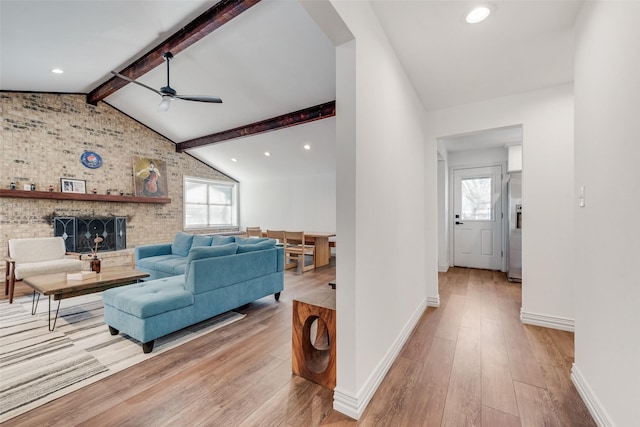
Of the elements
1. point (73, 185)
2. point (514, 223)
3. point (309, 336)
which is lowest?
point (309, 336)

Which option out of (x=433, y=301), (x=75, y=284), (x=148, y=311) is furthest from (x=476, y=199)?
(x=75, y=284)

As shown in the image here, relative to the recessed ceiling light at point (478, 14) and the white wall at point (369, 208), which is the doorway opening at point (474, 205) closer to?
the white wall at point (369, 208)

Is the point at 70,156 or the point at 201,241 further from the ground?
the point at 70,156

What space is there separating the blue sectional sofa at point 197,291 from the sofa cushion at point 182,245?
1561mm

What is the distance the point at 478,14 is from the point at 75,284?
13.7 feet

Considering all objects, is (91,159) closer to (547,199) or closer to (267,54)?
(267,54)

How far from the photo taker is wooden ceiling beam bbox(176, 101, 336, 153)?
4.84 meters

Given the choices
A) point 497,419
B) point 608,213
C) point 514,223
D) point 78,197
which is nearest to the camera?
point 608,213

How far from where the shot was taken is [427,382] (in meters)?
1.83

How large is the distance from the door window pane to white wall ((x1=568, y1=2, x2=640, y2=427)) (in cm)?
390

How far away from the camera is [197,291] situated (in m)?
2.64

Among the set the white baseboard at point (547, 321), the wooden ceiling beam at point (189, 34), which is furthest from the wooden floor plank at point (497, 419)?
the wooden ceiling beam at point (189, 34)

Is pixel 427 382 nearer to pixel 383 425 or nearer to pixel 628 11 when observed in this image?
pixel 383 425

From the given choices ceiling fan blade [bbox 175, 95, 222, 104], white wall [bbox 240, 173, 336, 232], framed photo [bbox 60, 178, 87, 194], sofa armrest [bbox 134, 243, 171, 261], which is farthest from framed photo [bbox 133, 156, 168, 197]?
ceiling fan blade [bbox 175, 95, 222, 104]
